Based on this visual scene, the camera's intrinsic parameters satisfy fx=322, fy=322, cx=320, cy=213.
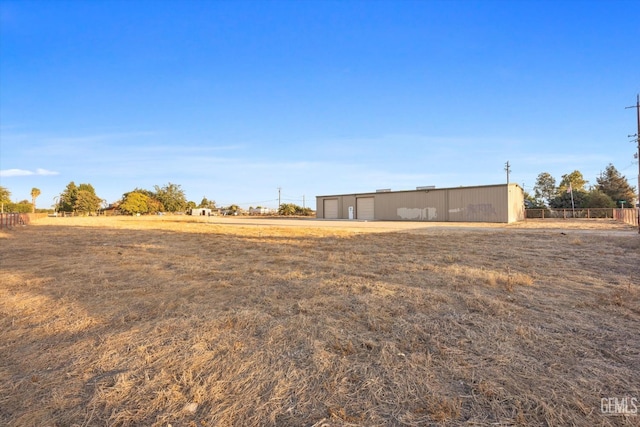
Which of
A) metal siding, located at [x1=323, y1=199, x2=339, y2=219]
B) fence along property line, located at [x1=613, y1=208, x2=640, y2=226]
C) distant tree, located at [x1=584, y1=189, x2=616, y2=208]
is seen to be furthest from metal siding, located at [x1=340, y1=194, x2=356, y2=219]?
distant tree, located at [x1=584, y1=189, x2=616, y2=208]

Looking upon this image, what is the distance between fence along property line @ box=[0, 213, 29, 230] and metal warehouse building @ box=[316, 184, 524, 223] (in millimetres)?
30864

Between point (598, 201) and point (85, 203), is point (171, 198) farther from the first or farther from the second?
point (598, 201)

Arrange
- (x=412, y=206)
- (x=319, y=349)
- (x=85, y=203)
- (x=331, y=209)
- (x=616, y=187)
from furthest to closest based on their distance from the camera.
A: (x=85, y=203)
(x=616, y=187)
(x=331, y=209)
(x=412, y=206)
(x=319, y=349)

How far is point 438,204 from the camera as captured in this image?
32969mm

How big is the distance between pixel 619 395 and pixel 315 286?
372cm

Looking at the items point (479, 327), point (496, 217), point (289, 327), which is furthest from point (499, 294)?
point (496, 217)

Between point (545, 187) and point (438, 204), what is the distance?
123 ft

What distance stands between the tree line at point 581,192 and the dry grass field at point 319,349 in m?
49.0

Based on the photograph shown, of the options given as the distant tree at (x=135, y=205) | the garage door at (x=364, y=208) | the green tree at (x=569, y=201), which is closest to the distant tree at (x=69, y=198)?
the distant tree at (x=135, y=205)

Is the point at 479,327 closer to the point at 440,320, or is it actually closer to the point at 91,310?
the point at 440,320

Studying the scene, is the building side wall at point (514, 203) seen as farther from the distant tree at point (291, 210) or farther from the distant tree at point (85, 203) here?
the distant tree at point (85, 203)

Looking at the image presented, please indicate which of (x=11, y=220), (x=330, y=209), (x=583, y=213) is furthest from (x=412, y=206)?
(x=11, y=220)

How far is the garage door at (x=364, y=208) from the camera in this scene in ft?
128

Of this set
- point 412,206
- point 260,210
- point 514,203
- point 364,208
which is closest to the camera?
point 514,203
